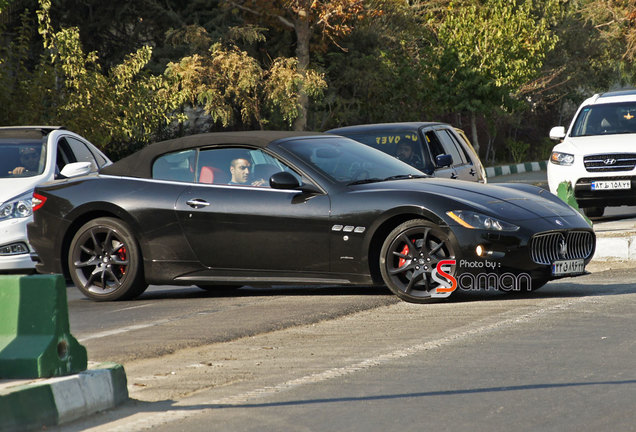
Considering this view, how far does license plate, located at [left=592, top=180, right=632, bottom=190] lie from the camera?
1612 cm

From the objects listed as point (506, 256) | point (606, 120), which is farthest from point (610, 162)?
point (506, 256)

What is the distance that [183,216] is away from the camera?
9.72 metres

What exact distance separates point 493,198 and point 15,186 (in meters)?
5.22

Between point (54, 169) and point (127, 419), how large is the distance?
7.63 meters

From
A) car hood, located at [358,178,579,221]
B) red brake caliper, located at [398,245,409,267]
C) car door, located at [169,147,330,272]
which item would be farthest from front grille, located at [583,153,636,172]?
red brake caliper, located at [398,245,409,267]

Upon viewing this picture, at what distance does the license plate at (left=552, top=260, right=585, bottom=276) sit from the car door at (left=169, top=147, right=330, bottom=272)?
1791 millimetres

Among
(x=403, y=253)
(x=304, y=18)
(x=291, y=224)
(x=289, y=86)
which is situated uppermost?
(x=304, y=18)

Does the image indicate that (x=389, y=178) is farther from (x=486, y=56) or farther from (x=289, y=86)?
(x=486, y=56)

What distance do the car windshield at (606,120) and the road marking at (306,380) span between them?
9.43 metres

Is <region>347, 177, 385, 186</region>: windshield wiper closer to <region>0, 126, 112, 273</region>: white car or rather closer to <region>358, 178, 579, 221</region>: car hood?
<region>358, 178, 579, 221</region>: car hood

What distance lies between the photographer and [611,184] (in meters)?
16.2

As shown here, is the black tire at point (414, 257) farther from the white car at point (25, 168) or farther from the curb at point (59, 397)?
the curb at point (59, 397)

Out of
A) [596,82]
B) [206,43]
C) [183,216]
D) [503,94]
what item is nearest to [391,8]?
[503,94]

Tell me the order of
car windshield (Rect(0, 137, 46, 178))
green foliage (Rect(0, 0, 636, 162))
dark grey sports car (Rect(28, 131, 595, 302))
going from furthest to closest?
green foliage (Rect(0, 0, 636, 162))
car windshield (Rect(0, 137, 46, 178))
dark grey sports car (Rect(28, 131, 595, 302))
